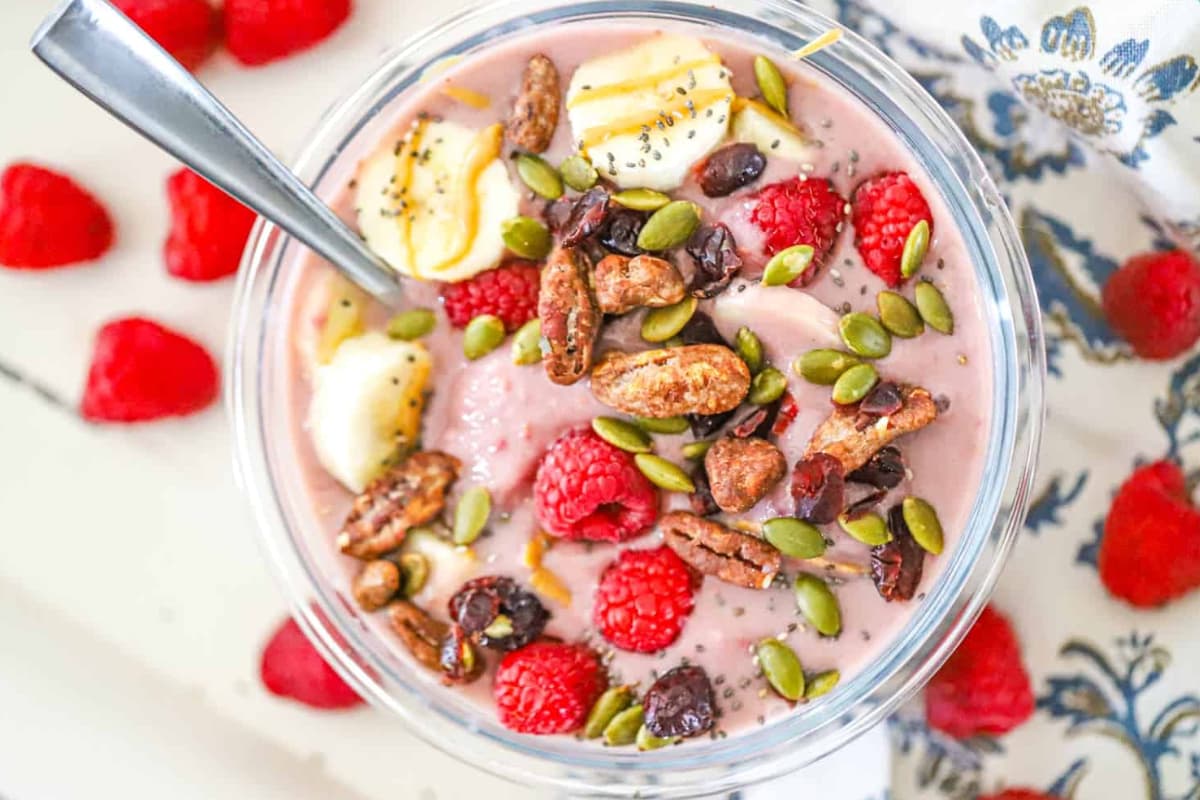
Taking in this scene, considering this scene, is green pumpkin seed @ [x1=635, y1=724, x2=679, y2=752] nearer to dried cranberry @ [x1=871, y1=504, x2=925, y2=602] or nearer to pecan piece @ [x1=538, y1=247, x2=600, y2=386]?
dried cranberry @ [x1=871, y1=504, x2=925, y2=602]

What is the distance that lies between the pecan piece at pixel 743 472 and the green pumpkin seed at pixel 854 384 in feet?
0.31

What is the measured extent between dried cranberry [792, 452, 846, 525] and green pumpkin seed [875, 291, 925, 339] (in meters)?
0.17

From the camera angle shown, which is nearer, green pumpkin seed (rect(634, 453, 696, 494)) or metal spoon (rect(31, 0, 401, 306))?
metal spoon (rect(31, 0, 401, 306))

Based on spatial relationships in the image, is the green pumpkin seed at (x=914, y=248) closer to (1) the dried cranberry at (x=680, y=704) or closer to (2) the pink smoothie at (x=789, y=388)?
(2) the pink smoothie at (x=789, y=388)

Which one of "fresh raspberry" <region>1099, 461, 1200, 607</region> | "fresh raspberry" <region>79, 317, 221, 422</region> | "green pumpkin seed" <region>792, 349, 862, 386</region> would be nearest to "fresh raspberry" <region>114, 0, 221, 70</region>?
A: "fresh raspberry" <region>79, 317, 221, 422</region>

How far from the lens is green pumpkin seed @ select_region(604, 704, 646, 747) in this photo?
1.47 metres

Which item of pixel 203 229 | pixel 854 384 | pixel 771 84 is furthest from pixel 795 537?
pixel 203 229

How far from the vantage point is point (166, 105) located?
1128mm

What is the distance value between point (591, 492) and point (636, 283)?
0.78 ft

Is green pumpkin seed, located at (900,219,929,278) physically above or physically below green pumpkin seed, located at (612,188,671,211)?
below

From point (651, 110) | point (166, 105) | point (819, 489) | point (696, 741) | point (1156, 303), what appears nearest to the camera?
point (166, 105)

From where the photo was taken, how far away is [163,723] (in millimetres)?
1817

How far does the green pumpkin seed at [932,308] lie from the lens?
4.56 feet

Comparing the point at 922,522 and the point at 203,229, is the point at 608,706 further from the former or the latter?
the point at 203,229
